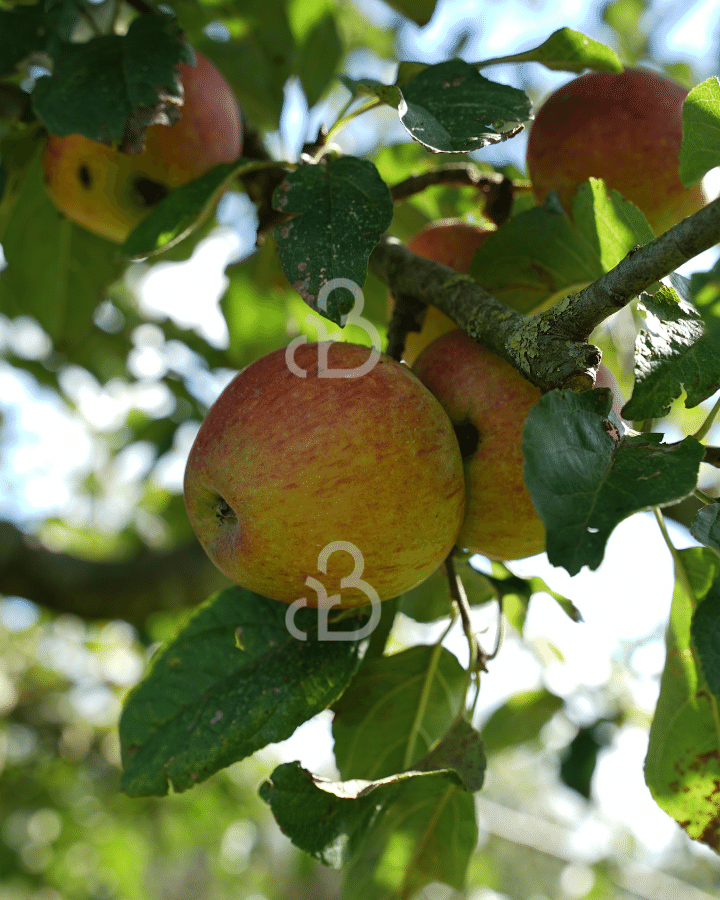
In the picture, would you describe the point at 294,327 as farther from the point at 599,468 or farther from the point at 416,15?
the point at 599,468

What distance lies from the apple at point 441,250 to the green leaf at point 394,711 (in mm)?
415

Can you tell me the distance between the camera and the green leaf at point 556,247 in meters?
0.77

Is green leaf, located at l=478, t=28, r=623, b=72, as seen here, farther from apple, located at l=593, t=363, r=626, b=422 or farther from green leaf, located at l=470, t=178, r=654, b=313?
apple, located at l=593, t=363, r=626, b=422

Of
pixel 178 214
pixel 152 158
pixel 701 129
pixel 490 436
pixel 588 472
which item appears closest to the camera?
pixel 588 472

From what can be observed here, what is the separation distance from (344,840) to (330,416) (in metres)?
0.44

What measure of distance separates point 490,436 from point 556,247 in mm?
285

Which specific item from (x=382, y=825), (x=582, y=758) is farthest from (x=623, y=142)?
(x=582, y=758)

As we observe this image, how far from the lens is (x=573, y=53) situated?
32.7 inches

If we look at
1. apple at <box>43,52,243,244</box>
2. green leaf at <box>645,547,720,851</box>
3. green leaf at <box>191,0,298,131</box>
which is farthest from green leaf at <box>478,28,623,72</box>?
green leaf at <box>191,0,298,131</box>

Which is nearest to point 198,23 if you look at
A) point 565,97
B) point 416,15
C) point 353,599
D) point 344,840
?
point 416,15

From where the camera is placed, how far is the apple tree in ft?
1.94

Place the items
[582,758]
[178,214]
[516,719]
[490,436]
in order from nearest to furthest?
[490,436]
[178,214]
[516,719]
[582,758]

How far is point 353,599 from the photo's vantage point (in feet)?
2.38

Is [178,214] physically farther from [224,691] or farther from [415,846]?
[415,846]
